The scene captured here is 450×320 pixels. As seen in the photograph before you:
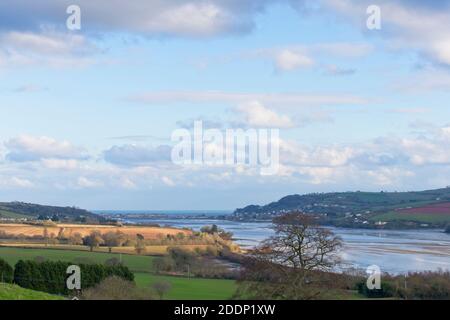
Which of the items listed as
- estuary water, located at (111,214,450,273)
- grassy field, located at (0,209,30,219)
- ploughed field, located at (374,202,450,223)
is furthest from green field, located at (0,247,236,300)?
ploughed field, located at (374,202,450,223)

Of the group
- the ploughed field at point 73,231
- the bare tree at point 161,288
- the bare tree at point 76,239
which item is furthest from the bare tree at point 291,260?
the bare tree at point 76,239

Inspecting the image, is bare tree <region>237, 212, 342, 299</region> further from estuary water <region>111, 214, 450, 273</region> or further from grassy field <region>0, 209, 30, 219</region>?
grassy field <region>0, 209, 30, 219</region>

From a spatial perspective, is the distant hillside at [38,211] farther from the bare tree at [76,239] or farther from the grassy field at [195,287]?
the grassy field at [195,287]

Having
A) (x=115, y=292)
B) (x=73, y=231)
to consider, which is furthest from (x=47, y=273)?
(x=73, y=231)

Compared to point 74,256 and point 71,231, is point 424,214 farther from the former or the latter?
point 74,256
